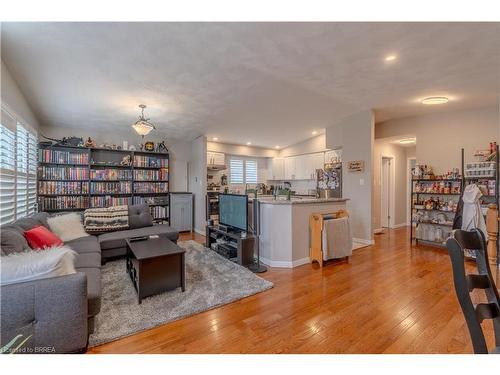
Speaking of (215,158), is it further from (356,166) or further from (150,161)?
(356,166)

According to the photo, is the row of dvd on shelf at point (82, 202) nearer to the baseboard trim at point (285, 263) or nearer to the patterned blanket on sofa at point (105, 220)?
the patterned blanket on sofa at point (105, 220)

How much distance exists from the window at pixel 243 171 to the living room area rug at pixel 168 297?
390cm

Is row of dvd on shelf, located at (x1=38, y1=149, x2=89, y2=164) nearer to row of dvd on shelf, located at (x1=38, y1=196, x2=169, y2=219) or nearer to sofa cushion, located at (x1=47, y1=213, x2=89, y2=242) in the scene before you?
row of dvd on shelf, located at (x1=38, y1=196, x2=169, y2=219)

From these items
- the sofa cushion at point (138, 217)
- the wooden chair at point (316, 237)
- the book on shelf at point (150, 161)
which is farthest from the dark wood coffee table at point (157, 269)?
the book on shelf at point (150, 161)

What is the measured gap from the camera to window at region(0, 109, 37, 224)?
8.66 ft

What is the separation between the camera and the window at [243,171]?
728 cm

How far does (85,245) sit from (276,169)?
18.7 ft

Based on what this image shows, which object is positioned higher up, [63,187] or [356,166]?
[356,166]

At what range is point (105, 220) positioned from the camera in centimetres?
409

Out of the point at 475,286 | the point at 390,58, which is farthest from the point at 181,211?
the point at 475,286

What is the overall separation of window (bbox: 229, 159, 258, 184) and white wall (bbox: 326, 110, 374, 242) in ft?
10.2

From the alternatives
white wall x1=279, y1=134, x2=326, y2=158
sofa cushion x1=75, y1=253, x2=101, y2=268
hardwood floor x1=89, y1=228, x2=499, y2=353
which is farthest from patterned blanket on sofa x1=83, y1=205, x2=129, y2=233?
white wall x1=279, y1=134, x2=326, y2=158

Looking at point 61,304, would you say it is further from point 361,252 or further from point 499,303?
point 361,252
